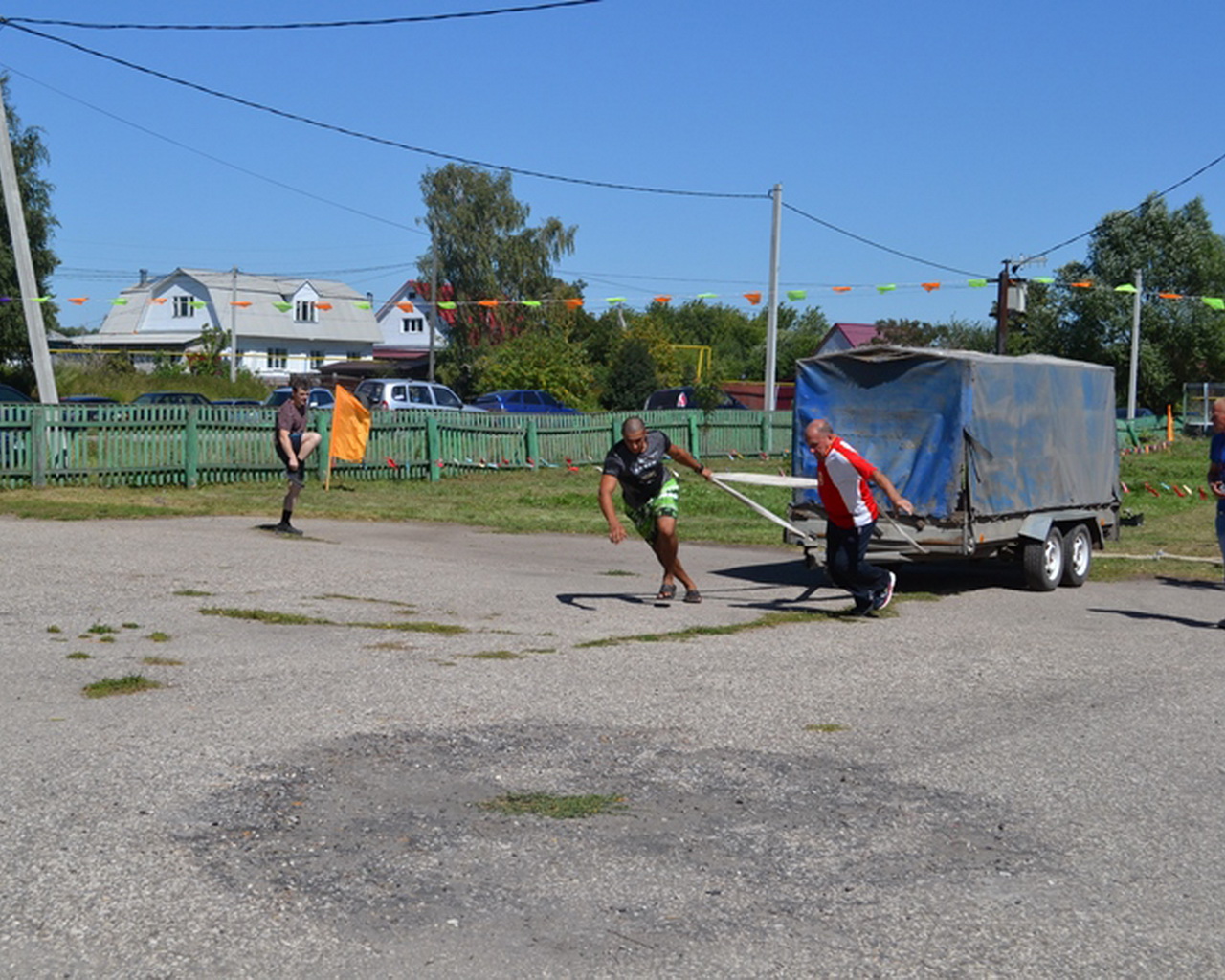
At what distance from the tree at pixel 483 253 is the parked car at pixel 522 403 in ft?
107

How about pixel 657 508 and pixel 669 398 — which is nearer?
pixel 657 508

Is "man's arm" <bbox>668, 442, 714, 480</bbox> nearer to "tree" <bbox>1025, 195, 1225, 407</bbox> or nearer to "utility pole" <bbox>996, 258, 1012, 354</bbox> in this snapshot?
"utility pole" <bbox>996, 258, 1012, 354</bbox>

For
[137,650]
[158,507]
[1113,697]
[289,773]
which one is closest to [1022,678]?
[1113,697]

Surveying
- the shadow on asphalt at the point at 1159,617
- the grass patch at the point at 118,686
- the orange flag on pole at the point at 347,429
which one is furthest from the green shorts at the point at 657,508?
the orange flag on pole at the point at 347,429

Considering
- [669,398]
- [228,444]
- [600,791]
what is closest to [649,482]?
[600,791]

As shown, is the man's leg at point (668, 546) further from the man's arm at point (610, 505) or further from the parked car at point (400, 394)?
the parked car at point (400, 394)

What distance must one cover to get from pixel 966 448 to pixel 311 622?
247 inches

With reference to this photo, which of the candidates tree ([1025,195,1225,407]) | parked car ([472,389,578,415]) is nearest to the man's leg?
parked car ([472,389,578,415])

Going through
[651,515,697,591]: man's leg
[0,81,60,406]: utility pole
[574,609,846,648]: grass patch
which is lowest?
[574,609,846,648]: grass patch

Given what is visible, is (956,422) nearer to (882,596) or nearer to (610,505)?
(882,596)

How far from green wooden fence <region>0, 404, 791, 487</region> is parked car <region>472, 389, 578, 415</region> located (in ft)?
33.9

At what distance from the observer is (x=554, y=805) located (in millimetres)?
6254

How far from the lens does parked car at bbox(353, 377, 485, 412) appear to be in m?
38.2

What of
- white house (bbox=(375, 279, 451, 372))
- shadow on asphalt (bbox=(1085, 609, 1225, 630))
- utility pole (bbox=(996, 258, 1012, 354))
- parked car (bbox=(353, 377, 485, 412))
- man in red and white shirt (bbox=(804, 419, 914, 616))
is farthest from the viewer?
white house (bbox=(375, 279, 451, 372))
